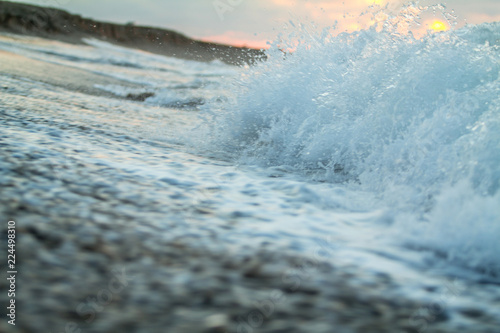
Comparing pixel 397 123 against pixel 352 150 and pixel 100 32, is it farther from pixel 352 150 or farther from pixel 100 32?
pixel 100 32

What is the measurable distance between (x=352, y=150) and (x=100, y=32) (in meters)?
28.1

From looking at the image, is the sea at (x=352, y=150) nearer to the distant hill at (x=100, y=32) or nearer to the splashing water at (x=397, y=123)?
the splashing water at (x=397, y=123)

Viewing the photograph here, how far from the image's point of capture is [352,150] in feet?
9.68

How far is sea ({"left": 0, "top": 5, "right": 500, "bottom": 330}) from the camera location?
1653 millimetres

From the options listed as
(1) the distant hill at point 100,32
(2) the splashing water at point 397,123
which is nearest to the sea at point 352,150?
(2) the splashing water at point 397,123

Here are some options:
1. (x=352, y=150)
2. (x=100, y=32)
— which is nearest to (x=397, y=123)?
(x=352, y=150)

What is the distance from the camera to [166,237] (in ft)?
5.22

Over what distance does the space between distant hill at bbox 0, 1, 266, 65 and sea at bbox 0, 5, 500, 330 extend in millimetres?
16835

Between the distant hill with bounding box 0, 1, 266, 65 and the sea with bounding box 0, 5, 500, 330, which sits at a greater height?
the distant hill with bounding box 0, 1, 266, 65

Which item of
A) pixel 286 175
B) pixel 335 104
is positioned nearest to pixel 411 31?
pixel 335 104

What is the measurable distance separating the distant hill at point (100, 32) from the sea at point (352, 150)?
1684 cm

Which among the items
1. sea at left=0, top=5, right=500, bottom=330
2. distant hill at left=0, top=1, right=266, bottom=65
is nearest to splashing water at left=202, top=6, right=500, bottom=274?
sea at left=0, top=5, right=500, bottom=330

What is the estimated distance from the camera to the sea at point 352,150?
1653 mm

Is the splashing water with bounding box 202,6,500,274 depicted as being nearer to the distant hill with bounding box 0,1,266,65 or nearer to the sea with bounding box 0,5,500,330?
the sea with bounding box 0,5,500,330
